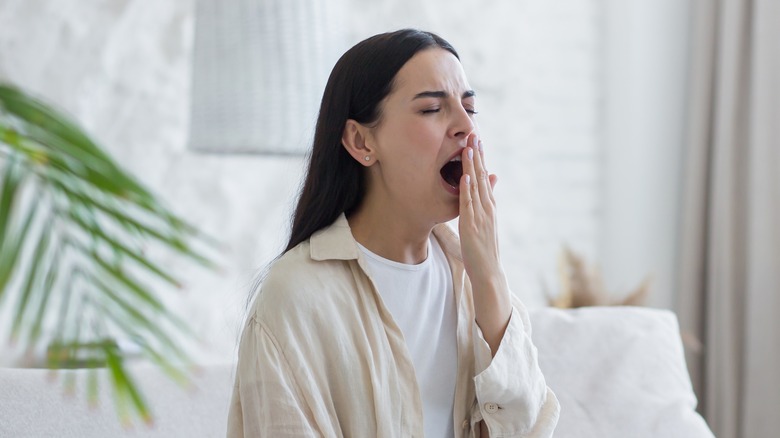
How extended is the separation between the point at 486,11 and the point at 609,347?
1796 mm

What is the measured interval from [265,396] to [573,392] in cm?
65

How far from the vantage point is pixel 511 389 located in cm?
144

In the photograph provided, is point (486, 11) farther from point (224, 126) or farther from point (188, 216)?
point (224, 126)

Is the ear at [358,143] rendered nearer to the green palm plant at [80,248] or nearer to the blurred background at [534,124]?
the blurred background at [534,124]

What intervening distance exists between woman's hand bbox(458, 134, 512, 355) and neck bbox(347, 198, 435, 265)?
8 cm

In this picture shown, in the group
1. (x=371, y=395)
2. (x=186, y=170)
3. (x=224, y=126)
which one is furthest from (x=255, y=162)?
(x=371, y=395)

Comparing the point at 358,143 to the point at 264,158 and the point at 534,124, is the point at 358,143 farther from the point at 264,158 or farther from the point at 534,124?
the point at 534,124

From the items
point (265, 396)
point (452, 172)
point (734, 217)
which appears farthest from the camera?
point (734, 217)

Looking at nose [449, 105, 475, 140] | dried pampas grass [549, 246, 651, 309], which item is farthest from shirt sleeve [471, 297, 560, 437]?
dried pampas grass [549, 246, 651, 309]

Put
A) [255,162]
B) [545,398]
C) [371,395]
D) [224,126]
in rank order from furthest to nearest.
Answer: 1. [255,162]
2. [224,126]
3. [545,398]
4. [371,395]

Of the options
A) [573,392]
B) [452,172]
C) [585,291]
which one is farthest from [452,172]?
[585,291]

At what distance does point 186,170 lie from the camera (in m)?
2.68

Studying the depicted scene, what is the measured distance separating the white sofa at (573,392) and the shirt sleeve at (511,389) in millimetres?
213

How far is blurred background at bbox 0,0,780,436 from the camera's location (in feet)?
6.50
